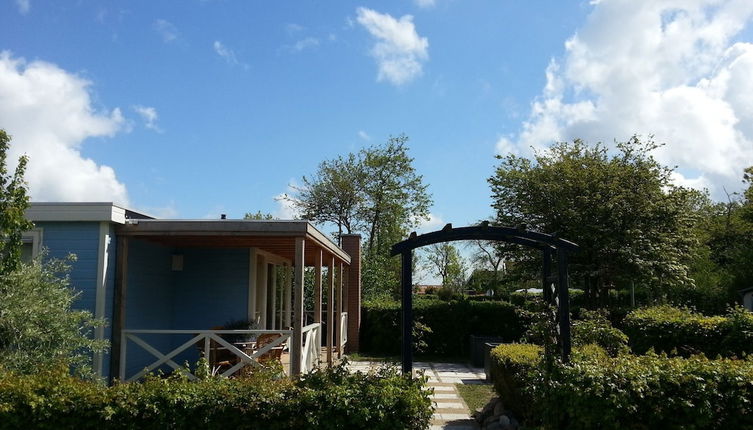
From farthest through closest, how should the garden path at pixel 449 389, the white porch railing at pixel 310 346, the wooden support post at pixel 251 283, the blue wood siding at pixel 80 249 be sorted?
the wooden support post at pixel 251 283 → the white porch railing at pixel 310 346 → the blue wood siding at pixel 80 249 → the garden path at pixel 449 389

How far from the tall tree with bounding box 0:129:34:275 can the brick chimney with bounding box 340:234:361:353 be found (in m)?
11.3

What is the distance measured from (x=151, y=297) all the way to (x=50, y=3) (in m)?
4.61

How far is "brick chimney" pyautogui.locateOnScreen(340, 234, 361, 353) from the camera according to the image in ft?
57.2

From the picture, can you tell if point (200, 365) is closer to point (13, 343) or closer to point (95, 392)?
point (95, 392)

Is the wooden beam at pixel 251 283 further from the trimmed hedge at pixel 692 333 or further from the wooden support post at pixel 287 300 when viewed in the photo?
the trimmed hedge at pixel 692 333

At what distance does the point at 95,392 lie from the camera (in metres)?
5.34

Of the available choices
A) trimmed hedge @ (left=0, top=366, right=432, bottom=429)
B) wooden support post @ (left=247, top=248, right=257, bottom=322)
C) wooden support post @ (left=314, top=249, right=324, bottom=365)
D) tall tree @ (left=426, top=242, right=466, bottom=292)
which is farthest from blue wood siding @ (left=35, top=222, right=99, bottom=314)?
tall tree @ (left=426, top=242, right=466, bottom=292)

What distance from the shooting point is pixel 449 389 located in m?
10.9

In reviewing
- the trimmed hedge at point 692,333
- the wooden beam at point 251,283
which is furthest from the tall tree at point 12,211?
the trimmed hedge at point 692,333

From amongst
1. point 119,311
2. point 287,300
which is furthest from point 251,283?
point 287,300

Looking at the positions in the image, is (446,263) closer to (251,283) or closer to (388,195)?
(388,195)

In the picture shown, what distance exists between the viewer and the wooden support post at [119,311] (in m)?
8.34

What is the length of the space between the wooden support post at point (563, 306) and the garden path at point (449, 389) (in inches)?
54.5

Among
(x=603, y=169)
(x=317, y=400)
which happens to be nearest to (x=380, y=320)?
(x=603, y=169)
